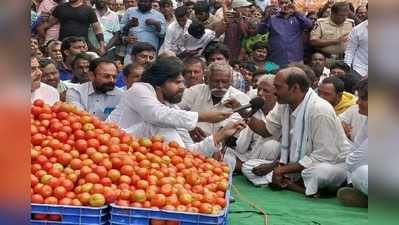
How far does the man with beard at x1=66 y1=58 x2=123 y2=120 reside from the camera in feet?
15.2

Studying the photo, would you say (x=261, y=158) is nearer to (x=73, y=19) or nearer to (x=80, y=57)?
(x=80, y=57)

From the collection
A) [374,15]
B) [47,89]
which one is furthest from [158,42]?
[374,15]

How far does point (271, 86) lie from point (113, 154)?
1.79 metres

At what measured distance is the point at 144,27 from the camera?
6480 millimetres

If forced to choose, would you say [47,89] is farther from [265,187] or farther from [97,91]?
[265,187]

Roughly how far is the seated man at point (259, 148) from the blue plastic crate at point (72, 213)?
1.94 m

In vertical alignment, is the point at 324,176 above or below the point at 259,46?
below

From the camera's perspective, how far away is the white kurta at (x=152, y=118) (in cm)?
418

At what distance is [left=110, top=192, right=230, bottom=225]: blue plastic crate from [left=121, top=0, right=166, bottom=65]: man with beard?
11.6 ft

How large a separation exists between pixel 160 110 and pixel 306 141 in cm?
111

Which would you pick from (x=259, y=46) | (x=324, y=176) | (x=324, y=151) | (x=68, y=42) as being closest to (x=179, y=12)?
(x=259, y=46)

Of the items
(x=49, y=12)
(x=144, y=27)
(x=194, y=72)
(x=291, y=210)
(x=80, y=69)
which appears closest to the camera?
(x=291, y=210)

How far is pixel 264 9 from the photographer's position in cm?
726

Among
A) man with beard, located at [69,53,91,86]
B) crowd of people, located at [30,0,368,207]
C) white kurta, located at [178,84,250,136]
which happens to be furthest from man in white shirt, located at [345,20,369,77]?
man with beard, located at [69,53,91,86]
